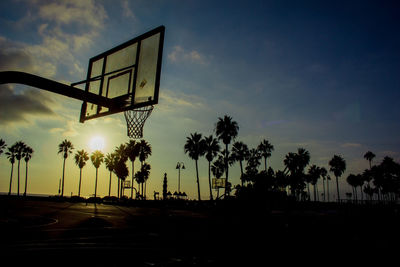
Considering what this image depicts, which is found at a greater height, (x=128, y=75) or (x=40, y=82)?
(x=128, y=75)

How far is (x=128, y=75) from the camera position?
8867 millimetres

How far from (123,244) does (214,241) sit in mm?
4755

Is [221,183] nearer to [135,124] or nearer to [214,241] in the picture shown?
[214,241]


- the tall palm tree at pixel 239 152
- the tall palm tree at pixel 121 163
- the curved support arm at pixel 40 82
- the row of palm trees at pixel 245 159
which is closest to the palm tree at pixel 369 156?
the row of palm trees at pixel 245 159

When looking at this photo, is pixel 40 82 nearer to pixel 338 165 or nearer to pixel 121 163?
pixel 121 163

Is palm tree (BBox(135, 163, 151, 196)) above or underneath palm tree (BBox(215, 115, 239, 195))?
underneath

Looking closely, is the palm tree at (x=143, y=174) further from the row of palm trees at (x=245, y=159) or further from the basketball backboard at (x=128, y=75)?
the basketball backboard at (x=128, y=75)

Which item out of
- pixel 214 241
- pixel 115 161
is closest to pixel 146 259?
pixel 214 241

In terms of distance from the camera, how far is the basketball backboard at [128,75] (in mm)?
8094

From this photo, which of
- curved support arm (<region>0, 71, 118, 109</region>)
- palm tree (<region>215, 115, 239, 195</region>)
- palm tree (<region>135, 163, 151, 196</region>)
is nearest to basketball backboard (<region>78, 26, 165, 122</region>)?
curved support arm (<region>0, 71, 118, 109</region>)

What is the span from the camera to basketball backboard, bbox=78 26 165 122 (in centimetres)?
809

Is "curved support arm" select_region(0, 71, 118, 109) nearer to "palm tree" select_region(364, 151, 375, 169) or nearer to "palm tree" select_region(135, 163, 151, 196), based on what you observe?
"palm tree" select_region(135, 163, 151, 196)

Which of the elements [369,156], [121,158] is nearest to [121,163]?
[121,158]

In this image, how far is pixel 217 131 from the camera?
52.8 meters
